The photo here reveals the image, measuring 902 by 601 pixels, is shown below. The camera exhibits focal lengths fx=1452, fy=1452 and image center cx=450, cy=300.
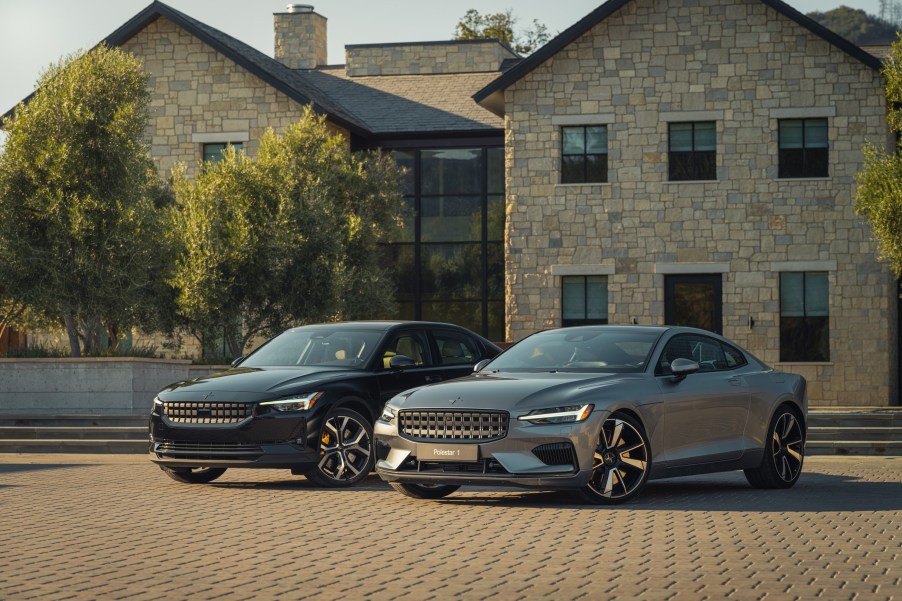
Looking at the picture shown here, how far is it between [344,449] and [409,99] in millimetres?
25309

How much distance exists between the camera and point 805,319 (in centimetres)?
3095

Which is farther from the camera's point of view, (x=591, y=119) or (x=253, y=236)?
(x=591, y=119)

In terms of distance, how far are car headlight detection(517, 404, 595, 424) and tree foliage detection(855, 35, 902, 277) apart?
52.6ft

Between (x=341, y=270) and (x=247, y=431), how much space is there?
15638 millimetres

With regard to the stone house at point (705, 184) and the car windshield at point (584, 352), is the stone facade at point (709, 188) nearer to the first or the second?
the stone house at point (705, 184)

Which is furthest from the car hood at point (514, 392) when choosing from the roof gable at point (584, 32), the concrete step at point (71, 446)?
the roof gable at point (584, 32)

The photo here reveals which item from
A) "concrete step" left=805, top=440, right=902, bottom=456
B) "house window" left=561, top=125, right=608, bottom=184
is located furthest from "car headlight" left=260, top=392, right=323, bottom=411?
"house window" left=561, top=125, right=608, bottom=184

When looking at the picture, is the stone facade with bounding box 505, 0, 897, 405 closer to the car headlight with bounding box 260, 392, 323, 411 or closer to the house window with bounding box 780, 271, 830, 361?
the house window with bounding box 780, 271, 830, 361

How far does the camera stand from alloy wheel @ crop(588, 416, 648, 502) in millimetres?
11797

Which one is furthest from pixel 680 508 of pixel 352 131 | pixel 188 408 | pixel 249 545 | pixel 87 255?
pixel 352 131

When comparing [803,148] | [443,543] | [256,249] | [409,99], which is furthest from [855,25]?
[443,543]

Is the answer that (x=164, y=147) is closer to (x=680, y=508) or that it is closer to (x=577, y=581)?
(x=680, y=508)

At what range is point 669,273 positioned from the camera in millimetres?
31453

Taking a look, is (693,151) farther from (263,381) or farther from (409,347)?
(263,381)
